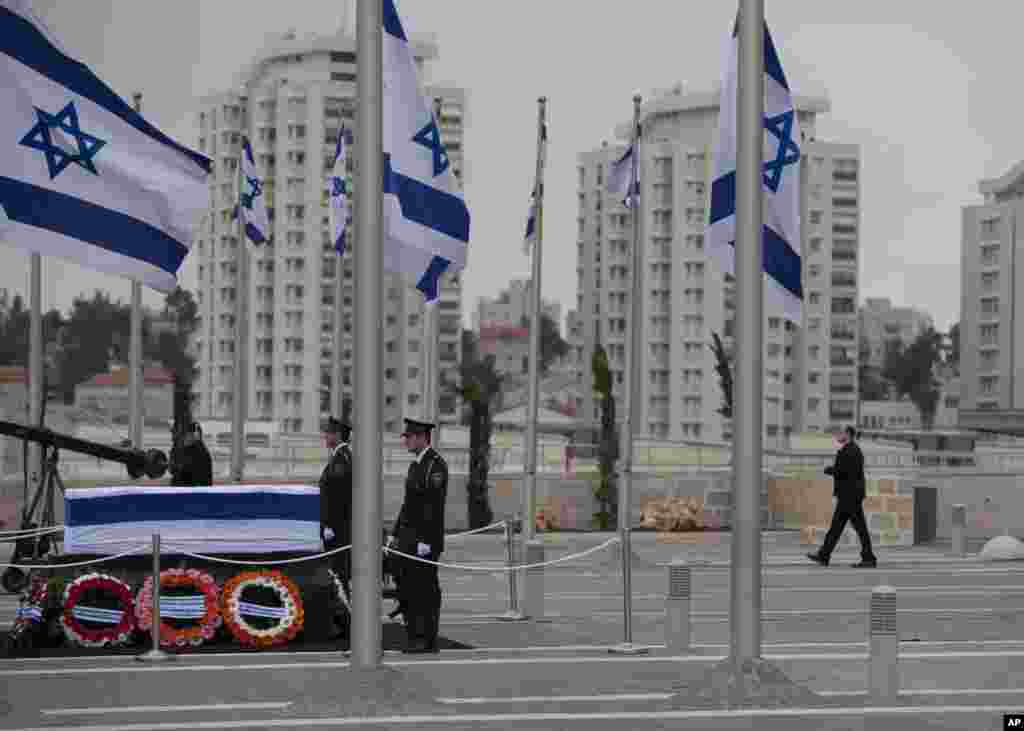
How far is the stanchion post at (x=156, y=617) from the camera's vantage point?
59.6 ft

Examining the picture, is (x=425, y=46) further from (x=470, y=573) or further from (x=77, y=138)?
(x=77, y=138)

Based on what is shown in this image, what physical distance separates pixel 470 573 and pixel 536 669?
1308 cm

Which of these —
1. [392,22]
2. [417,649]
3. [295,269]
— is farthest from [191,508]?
[295,269]

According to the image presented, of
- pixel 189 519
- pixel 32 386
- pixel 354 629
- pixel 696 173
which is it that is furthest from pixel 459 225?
pixel 696 173

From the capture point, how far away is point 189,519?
19578mm

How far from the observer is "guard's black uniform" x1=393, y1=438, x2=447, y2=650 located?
61.7ft

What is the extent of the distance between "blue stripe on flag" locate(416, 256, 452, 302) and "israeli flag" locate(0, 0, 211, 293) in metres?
2.56

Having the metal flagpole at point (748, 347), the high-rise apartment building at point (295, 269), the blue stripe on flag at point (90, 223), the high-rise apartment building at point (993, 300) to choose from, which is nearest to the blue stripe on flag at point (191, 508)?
the blue stripe on flag at point (90, 223)

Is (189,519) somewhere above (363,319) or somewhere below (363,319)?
below

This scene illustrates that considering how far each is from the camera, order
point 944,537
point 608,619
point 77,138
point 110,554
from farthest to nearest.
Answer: point 944,537, point 608,619, point 110,554, point 77,138

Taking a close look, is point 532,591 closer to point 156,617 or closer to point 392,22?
point 156,617

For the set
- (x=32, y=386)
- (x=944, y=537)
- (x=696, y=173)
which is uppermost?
(x=696, y=173)

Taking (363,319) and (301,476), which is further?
(301,476)

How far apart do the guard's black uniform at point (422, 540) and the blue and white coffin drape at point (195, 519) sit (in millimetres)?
1180
